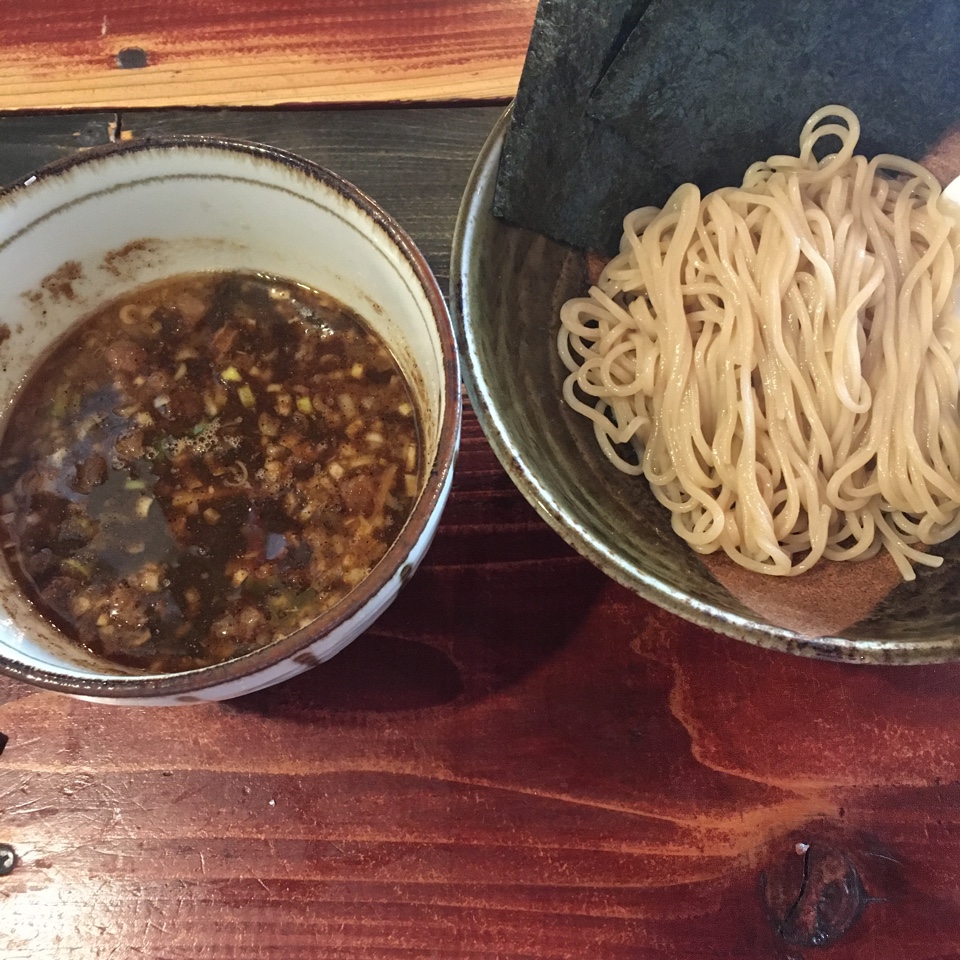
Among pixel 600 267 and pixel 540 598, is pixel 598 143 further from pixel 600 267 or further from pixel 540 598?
pixel 540 598

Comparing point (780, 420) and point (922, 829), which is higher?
point (780, 420)

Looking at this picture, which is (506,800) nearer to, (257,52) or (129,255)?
(129,255)

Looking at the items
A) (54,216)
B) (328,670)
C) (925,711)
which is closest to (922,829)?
(925,711)

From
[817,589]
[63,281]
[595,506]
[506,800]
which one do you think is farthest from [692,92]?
[506,800]

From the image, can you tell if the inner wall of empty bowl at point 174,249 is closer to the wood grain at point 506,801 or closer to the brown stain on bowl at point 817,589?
the wood grain at point 506,801

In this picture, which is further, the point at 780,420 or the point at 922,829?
the point at 780,420

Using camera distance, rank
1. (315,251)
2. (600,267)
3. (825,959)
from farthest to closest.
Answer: (600,267)
(315,251)
(825,959)

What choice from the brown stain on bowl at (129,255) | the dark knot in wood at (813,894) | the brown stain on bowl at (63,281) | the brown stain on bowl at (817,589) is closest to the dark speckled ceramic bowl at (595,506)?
the brown stain on bowl at (817,589)
